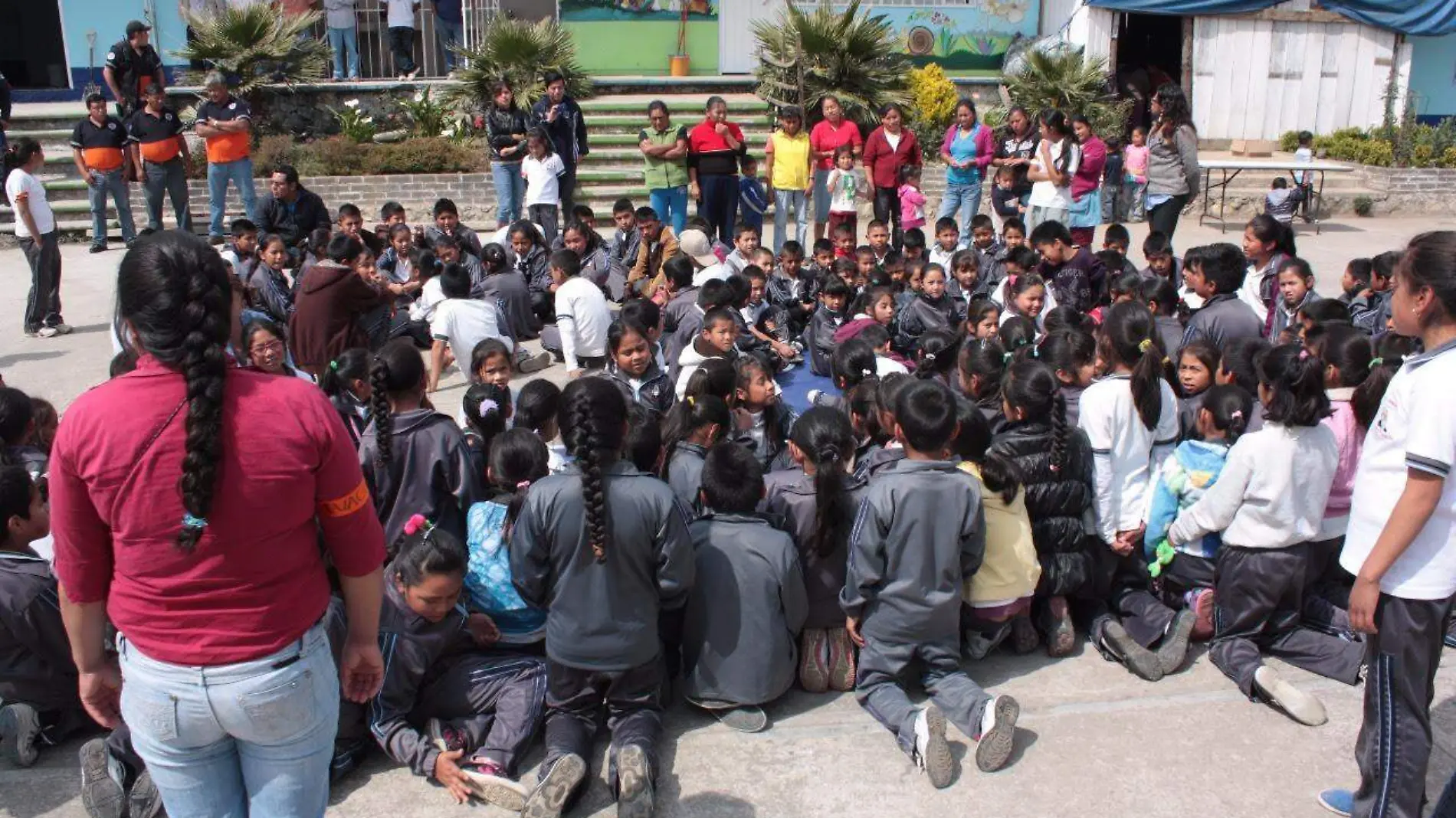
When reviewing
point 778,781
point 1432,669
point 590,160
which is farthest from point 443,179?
point 1432,669

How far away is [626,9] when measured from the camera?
15.8m

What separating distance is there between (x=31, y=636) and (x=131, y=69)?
405 inches

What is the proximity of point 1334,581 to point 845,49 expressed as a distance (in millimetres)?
10608

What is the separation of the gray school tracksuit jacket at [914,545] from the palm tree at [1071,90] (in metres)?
11.7

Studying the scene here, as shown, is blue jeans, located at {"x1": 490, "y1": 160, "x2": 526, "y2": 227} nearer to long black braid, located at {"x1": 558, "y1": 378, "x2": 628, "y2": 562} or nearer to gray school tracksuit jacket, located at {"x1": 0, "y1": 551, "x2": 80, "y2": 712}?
gray school tracksuit jacket, located at {"x1": 0, "y1": 551, "x2": 80, "y2": 712}

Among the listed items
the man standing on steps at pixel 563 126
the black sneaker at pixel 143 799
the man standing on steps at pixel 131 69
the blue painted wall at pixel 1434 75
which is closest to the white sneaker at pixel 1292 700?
the black sneaker at pixel 143 799

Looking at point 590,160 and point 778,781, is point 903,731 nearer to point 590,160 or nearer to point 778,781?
point 778,781

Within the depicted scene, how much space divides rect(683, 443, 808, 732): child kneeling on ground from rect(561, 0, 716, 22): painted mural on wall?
13269mm

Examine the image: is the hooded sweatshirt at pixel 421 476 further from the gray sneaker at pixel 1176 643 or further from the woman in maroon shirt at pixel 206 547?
the gray sneaker at pixel 1176 643

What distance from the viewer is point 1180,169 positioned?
8984mm

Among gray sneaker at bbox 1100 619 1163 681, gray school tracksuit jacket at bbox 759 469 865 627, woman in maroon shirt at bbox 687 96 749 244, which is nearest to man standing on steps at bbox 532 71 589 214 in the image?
woman in maroon shirt at bbox 687 96 749 244

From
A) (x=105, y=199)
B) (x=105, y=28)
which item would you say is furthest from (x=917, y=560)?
(x=105, y=28)

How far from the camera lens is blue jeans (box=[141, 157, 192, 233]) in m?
11.3

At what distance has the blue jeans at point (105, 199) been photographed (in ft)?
37.3
